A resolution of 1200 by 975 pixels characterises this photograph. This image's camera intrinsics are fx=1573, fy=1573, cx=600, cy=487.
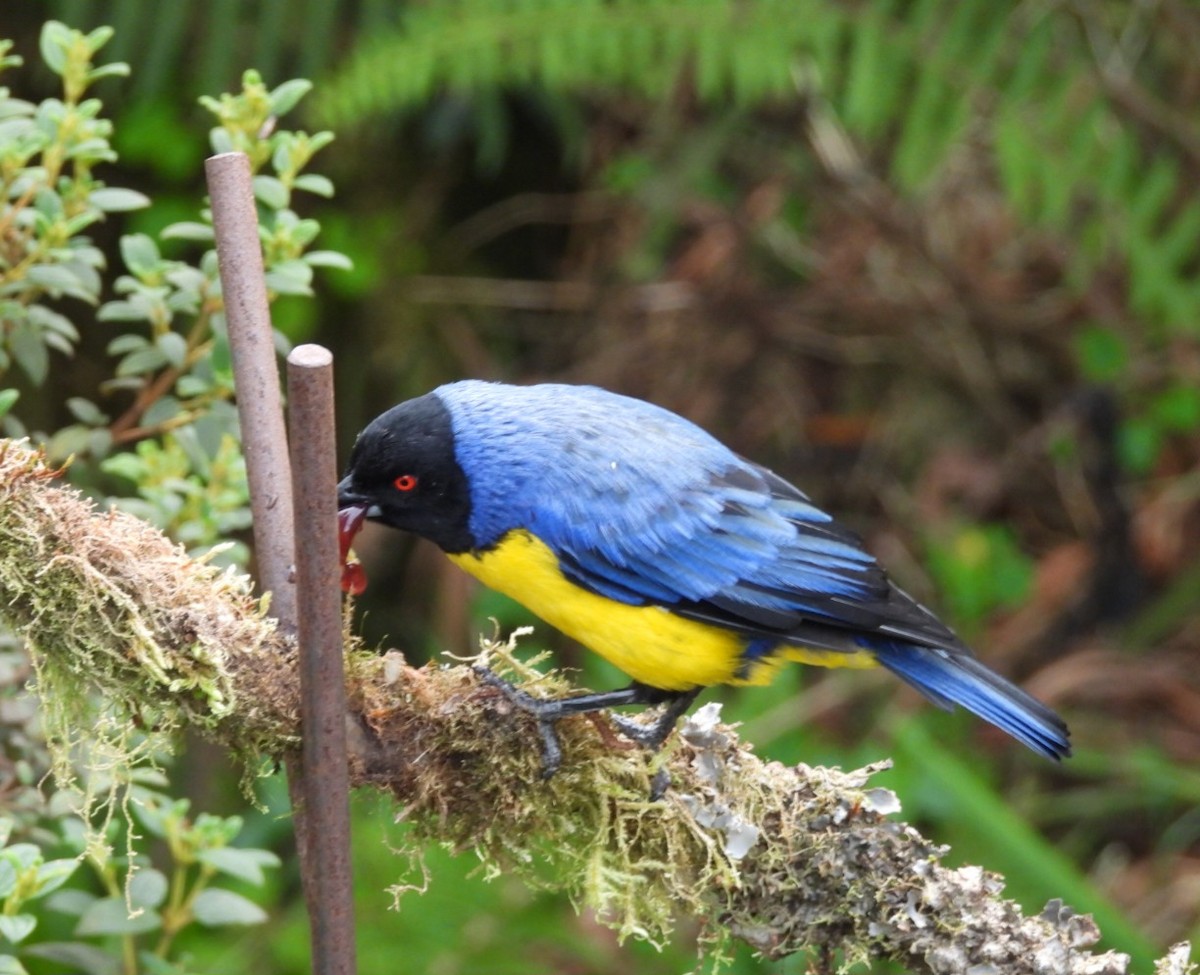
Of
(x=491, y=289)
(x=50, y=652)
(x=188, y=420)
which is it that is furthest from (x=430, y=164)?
(x=50, y=652)

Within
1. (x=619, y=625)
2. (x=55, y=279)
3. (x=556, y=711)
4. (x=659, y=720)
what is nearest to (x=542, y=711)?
(x=556, y=711)

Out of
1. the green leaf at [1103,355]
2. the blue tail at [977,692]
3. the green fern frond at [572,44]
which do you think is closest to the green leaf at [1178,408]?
the green leaf at [1103,355]

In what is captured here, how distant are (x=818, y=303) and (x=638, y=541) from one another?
13.3ft

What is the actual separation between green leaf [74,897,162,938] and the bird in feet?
2.48

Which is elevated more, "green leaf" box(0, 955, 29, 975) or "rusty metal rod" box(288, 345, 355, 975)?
"rusty metal rod" box(288, 345, 355, 975)

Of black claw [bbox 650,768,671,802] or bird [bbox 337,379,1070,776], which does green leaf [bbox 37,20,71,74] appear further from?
A: black claw [bbox 650,768,671,802]

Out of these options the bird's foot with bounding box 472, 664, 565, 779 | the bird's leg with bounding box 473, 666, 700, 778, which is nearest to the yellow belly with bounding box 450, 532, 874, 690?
the bird's leg with bounding box 473, 666, 700, 778

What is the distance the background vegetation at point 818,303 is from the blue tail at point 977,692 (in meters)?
1.70

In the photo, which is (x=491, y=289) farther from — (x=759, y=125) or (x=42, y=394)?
(x=42, y=394)

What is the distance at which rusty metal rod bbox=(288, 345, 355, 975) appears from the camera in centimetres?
183

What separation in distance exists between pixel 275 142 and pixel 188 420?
1.81 ft

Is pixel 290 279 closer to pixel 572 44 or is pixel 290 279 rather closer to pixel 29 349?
pixel 29 349

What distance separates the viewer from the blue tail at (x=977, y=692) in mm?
3246

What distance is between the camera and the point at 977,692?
10.9 feet
